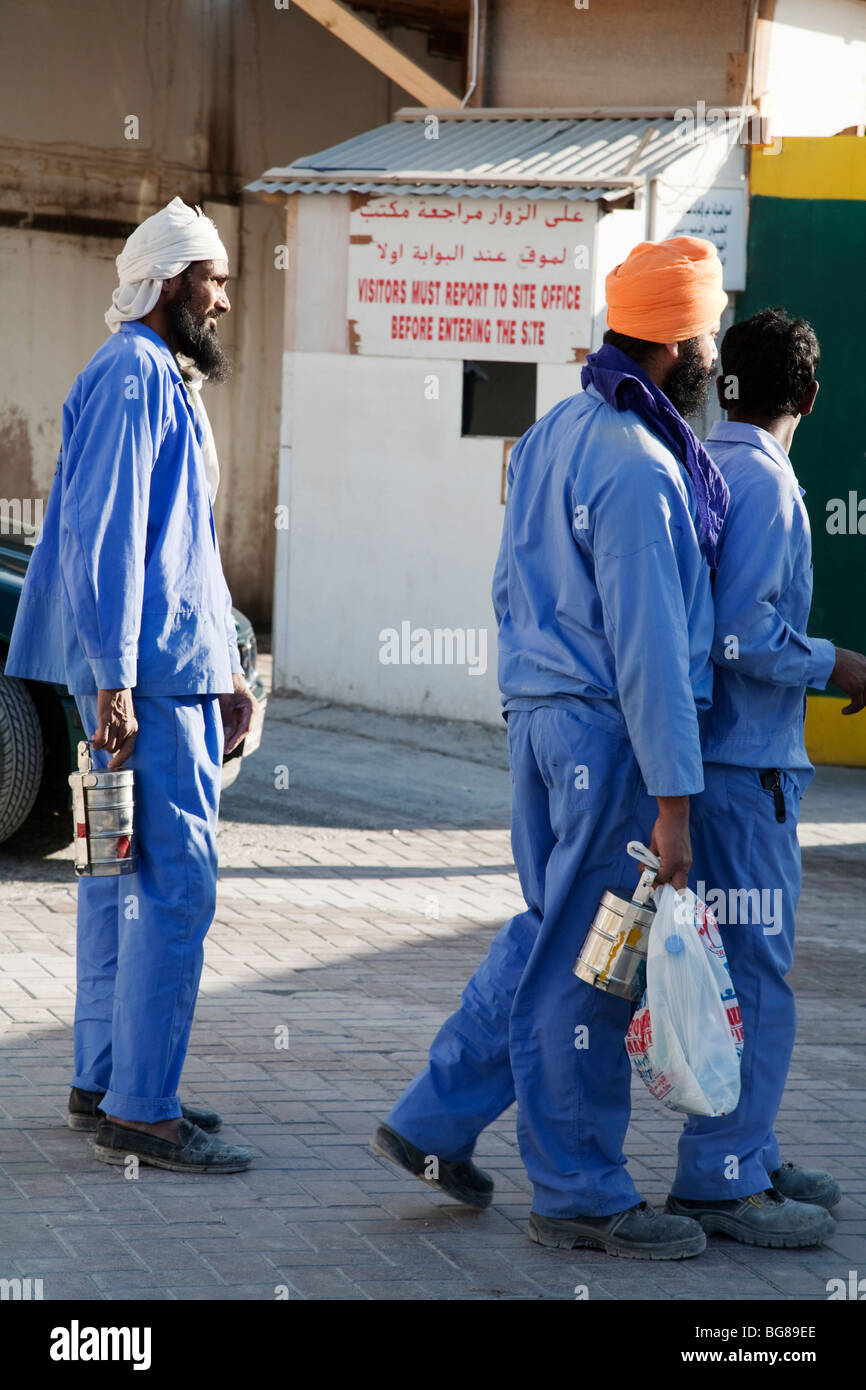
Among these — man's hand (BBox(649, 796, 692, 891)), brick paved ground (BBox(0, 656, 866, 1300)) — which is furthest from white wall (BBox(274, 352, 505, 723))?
man's hand (BBox(649, 796, 692, 891))

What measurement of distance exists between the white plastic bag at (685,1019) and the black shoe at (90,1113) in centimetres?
133

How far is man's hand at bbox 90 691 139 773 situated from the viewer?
13.5 feet

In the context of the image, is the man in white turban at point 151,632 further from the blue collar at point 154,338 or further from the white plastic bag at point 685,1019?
the white plastic bag at point 685,1019

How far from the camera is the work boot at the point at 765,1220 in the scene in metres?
4.04

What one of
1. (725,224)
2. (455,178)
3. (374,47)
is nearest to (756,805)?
(455,178)

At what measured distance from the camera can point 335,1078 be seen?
5098 mm

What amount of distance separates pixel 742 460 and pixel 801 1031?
7.92 feet

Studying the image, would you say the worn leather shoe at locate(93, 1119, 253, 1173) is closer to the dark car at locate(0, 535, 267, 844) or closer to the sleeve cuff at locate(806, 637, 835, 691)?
the sleeve cuff at locate(806, 637, 835, 691)

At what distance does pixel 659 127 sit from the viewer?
1014 centimetres

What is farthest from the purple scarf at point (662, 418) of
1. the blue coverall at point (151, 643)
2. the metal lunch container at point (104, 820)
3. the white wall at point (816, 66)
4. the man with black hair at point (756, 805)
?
the white wall at point (816, 66)

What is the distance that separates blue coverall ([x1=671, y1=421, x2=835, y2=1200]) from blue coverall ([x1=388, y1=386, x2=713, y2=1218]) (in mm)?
139

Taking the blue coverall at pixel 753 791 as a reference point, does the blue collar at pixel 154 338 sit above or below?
above

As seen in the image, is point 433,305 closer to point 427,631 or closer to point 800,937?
point 427,631
